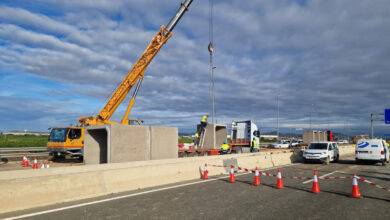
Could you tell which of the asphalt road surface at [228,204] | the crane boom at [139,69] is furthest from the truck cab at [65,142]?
the asphalt road surface at [228,204]

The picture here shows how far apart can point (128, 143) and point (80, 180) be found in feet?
18.3

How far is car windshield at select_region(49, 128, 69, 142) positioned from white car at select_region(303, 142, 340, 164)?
667 inches

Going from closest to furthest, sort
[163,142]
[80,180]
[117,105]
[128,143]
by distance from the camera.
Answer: [80,180] < [128,143] < [163,142] < [117,105]

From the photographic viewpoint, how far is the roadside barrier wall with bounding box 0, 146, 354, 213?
7004 millimetres

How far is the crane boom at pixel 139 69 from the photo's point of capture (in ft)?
72.1

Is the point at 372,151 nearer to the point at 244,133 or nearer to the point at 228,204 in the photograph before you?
the point at 244,133

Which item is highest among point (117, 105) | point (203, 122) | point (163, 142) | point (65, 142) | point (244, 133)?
point (117, 105)

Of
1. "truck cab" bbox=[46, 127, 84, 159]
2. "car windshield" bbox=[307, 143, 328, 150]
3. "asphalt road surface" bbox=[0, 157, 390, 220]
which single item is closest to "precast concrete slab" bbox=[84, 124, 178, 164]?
"asphalt road surface" bbox=[0, 157, 390, 220]

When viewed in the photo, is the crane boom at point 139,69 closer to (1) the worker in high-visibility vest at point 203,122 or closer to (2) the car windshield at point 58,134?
(2) the car windshield at point 58,134

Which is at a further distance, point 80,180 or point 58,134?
point 58,134

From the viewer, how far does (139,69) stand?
72.2ft

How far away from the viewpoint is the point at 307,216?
668 cm

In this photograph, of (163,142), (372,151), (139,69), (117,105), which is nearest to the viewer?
(163,142)

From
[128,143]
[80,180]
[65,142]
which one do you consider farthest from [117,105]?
[80,180]
